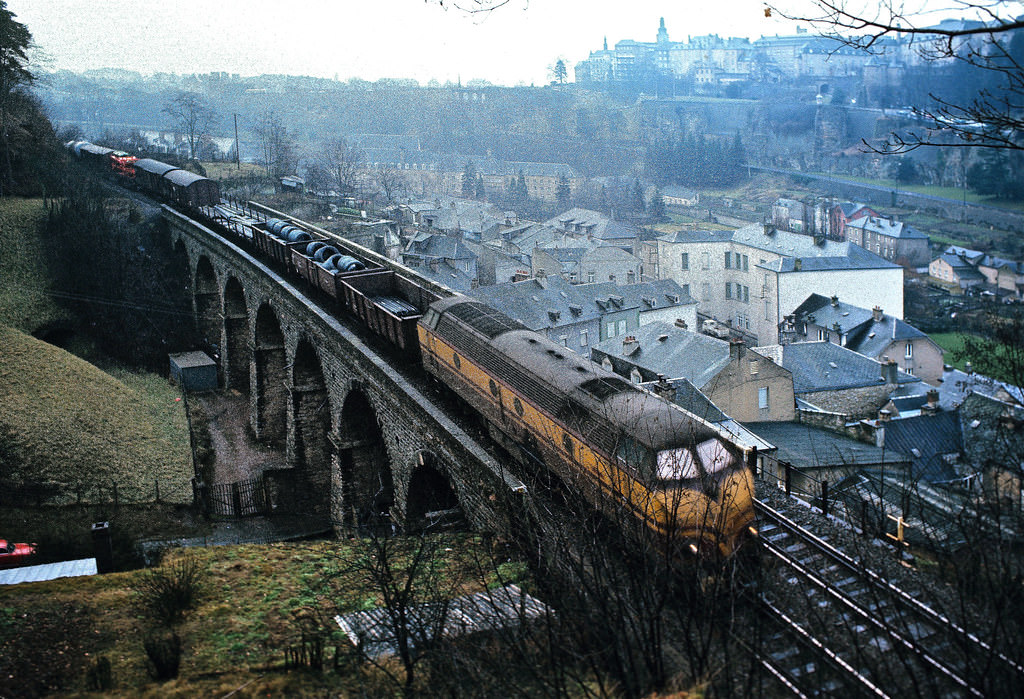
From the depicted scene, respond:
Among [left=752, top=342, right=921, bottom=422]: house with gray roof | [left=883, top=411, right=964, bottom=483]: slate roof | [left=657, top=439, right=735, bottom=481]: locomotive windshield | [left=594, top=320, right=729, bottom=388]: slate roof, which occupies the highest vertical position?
[left=657, top=439, right=735, bottom=481]: locomotive windshield

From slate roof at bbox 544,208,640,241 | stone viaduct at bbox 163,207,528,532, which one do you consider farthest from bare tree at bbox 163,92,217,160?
stone viaduct at bbox 163,207,528,532

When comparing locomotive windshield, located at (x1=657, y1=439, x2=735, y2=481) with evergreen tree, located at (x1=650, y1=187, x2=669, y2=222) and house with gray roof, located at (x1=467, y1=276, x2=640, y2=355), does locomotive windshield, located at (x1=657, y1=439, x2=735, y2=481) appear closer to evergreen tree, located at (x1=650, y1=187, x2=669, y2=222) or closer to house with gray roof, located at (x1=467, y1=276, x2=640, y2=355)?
house with gray roof, located at (x1=467, y1=276, x2=640, y2=355)

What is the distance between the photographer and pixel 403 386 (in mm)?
14445

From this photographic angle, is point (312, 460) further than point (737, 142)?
No

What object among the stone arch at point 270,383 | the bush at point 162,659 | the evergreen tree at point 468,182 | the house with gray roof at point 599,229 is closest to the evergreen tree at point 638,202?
the evergreen tree at point 468,182

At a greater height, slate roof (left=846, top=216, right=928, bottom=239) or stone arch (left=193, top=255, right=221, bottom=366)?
slate roof (left=846, top=216, right=928, bottom=239)

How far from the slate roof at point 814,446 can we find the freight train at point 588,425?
35.1 feet

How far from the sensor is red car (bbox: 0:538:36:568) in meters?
14.5

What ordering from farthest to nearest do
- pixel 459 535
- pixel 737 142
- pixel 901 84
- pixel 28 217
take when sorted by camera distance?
1. pixel 901 84
2. pixel 737 142
3. pixel 28 217
4. pixel 459 535

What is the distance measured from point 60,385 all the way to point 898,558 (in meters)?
23.2

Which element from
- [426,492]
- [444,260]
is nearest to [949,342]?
[444,260]

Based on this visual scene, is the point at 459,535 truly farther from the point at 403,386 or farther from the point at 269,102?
the point at 269,102

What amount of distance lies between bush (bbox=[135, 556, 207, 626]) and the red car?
16.0ft

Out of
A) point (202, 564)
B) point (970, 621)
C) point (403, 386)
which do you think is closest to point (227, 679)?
point (202, 564)
